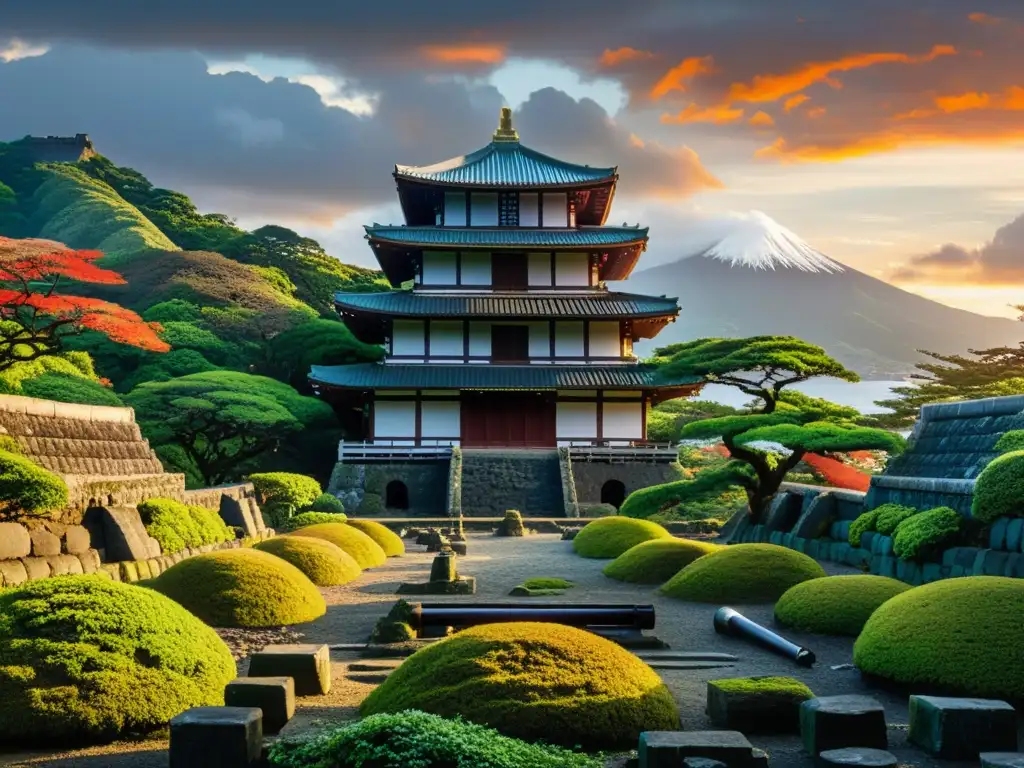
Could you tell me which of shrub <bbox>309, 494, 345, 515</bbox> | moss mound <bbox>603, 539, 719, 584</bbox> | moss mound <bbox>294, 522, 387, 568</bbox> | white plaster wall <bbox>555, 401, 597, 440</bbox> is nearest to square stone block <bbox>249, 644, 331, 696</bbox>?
moss mound <bbox>603, 539, 719, 584</bbox>

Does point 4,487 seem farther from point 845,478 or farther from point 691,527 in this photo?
point 691,527

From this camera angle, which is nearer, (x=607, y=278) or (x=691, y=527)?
(x=691, y=527)

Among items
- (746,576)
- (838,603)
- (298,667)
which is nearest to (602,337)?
(746,576)

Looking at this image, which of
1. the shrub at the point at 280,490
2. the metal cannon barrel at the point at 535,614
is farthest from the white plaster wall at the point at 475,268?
the metal cannon barrel at the point at 535,614

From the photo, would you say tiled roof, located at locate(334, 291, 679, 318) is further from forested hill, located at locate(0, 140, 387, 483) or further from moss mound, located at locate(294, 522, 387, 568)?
moss mound, located at locate(294, 522, 387, 568)

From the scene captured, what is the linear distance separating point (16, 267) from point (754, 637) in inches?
1116

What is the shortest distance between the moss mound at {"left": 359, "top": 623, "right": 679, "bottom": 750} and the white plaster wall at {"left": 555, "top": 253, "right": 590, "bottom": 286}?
3878 centimetres

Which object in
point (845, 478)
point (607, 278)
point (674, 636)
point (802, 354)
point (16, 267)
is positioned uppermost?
point (607, 278)

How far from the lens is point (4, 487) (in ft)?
37.6

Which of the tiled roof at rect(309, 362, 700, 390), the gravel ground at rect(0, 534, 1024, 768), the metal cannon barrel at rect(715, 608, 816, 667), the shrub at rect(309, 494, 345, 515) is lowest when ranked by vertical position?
the gravel ground at rect(0, 534, 1024, 768)

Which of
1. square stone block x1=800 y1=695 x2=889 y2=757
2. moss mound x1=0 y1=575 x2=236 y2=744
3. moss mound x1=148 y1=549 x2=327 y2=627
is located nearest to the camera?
square stone block x1=800 y1=695 x2=889 y2=757

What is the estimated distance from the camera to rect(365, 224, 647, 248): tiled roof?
145 feet

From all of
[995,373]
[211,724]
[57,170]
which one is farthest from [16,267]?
[57,170]

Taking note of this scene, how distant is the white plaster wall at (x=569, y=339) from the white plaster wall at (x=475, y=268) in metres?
4.20
